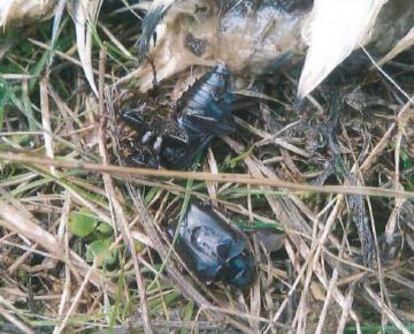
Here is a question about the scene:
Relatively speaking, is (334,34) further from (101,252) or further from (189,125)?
(101,252)

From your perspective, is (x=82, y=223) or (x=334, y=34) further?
(x=82, y=223)

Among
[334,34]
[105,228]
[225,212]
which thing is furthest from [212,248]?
[334,34]

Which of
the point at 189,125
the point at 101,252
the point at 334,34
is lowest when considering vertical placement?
the point at 101,252

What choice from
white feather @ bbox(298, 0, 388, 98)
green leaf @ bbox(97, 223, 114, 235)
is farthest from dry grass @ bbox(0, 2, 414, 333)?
white feather @ bbox(298, 0, 388, 98)

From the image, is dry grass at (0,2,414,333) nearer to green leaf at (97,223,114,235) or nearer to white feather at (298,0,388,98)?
green leaf at (97,223,114,235)

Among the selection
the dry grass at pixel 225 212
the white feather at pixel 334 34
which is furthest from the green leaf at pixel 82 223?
the white feather at pixel 334 34

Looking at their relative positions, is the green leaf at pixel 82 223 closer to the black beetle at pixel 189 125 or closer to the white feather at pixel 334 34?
the black beetle at pixel 189 125

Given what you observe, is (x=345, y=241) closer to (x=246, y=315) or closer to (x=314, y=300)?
(x=314, y=300)
